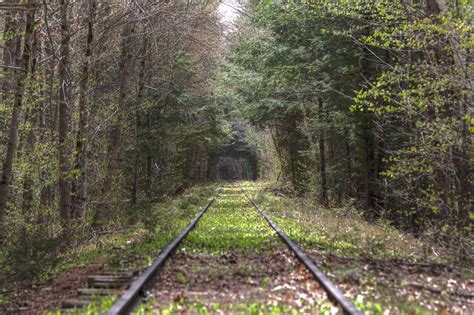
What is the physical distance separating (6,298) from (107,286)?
6.27 feet

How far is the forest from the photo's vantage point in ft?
25.2

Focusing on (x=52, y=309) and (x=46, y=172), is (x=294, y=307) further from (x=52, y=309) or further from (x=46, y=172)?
(x=46, y=172)

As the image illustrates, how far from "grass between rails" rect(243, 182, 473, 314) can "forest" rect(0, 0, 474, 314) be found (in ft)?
0.13

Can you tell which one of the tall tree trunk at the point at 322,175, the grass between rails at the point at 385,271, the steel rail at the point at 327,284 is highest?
the tall tree trunk at the point at 322,175

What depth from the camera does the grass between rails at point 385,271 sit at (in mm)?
5887

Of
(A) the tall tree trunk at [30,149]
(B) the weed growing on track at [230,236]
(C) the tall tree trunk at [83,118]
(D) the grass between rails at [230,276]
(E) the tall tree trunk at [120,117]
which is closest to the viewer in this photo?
(D) the grass between rails at [230,276]

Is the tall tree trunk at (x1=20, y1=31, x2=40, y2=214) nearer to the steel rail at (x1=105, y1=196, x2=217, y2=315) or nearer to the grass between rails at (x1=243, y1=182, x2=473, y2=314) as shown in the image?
the steel rail at (x1=105, y1=196, x2=217, y2=315)

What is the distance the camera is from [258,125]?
25.4 m

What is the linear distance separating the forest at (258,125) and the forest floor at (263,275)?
5 centimetres

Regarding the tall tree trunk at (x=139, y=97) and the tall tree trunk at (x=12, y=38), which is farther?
the tall tree trunk at (x=139, y=97)

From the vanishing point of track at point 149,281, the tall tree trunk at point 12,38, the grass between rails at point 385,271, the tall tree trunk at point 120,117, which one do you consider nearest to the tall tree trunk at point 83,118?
the tall tree trunk at point 12,38

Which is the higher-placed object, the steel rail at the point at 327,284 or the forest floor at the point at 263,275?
the steel rail at the point at 327,284

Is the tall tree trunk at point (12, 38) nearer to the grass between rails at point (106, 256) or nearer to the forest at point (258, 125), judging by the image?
the forest at point (258, 125)

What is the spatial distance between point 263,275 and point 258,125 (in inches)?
716
